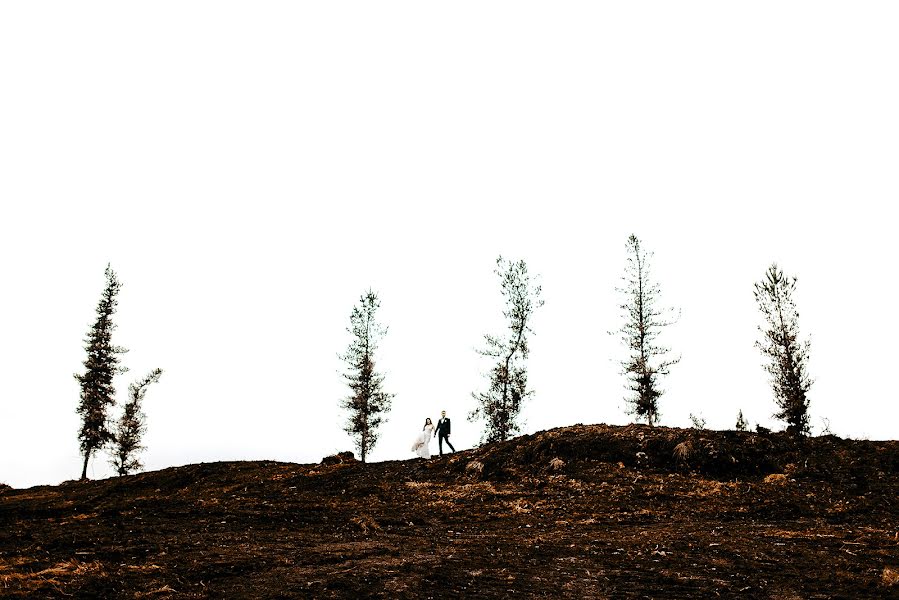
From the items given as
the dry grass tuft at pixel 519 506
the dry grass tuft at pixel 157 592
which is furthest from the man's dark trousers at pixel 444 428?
the dry grass tuft at pixel 157 592

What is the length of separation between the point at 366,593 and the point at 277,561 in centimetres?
258

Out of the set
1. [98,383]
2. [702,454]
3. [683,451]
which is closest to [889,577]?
[702,454]

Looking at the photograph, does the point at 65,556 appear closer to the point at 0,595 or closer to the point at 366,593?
the point at 0,595

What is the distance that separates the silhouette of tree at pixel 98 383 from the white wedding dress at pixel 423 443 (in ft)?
82.7

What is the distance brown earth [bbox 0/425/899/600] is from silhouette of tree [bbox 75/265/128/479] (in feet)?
45.0

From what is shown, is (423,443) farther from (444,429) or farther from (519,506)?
(519,506)

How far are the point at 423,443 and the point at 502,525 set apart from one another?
9.25 meters

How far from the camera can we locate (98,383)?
120 ft

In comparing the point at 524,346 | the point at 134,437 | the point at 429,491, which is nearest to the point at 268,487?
the point at 429,491

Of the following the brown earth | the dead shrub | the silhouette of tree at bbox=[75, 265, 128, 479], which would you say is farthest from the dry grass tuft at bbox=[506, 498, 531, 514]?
the silhouette of tree at bbox=[75, 265, 128, 479]

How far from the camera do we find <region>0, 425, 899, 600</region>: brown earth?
8.35 m

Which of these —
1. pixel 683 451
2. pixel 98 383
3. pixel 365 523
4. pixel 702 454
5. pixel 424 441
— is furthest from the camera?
pixel 98 383

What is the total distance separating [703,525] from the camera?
486 inches

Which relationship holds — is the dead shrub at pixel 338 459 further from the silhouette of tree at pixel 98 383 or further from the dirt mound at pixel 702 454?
the silhouette of tree at pixel 98 383
